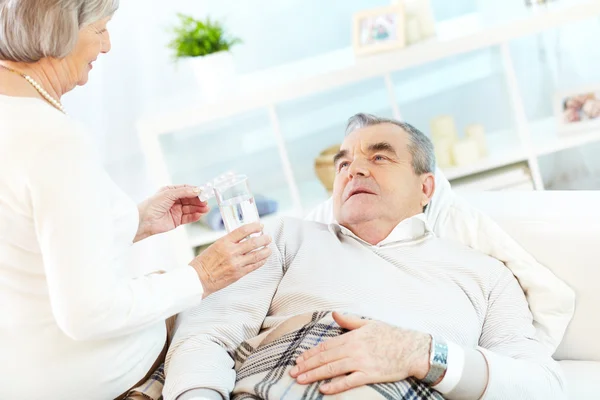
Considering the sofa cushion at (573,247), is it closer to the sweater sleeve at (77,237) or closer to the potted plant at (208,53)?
the sweater sleeve at (77,237)

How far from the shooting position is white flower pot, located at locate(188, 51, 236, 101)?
3.18m

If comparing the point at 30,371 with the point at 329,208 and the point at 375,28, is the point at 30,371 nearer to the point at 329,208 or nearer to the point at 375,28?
the point at 329,208

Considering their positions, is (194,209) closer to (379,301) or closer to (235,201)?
(235,201)

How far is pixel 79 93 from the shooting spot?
3746mm

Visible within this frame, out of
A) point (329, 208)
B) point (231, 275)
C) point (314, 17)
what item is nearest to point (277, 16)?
point (314, 17)

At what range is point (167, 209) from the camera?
1.85 metres

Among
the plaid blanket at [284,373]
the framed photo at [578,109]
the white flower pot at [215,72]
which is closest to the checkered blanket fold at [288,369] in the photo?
the plaid blanket at [284,373]

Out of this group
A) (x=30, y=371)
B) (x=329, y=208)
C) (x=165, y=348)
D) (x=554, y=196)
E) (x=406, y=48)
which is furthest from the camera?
(x=406, y=48)

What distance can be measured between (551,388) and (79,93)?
2754mm

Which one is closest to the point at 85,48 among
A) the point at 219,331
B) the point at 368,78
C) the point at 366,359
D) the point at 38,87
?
the point at 38,87

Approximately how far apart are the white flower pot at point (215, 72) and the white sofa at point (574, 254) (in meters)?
1.58

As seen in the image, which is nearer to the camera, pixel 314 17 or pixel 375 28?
pixel 375 28

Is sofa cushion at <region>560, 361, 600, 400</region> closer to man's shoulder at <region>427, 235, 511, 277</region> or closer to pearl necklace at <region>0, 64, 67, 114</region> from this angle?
man's shoulder at <region>427, 235, 511, 277</region>

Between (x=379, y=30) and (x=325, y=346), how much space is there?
1.93 m
